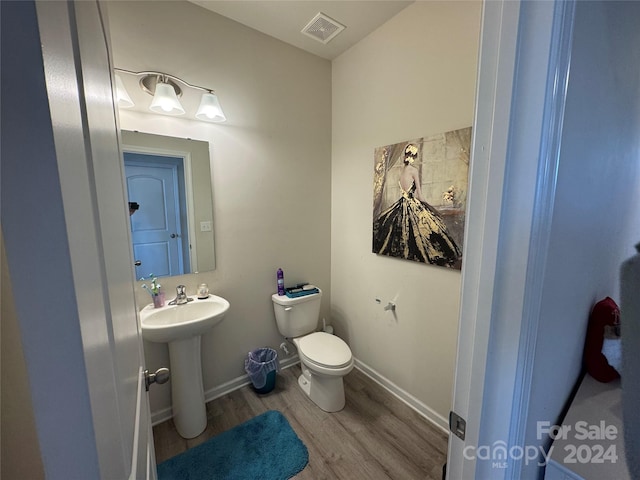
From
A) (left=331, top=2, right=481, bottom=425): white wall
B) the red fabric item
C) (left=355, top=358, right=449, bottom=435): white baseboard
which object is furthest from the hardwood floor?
the red fabric item

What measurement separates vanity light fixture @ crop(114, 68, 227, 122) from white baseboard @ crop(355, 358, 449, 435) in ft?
7.10

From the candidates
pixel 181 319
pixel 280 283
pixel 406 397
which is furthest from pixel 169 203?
pixel 406 397

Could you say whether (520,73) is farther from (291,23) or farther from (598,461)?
(291,23)

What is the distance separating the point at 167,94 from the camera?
148cm

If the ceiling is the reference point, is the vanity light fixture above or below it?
below

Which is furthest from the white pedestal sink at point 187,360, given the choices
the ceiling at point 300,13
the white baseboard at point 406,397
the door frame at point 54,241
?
the ceiling at point 300,13

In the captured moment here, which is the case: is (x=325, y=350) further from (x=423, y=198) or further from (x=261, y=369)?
(x=423, y=198)

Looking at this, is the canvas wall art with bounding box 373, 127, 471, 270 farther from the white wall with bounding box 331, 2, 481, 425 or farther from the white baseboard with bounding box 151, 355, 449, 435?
the white baseboard with bounding box 151, 355, 449, 435

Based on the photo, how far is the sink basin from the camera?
141 centimetres

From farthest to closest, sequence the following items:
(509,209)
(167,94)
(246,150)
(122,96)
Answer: (246,150), (167,94), (122,96), (509,209)

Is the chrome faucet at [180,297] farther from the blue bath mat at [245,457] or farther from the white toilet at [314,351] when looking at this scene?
the blue bath mat at [245,457]

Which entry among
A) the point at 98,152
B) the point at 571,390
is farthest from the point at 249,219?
the point at 571,390

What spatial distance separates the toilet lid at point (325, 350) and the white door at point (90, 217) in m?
1.33

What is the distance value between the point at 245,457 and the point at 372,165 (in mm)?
1998
